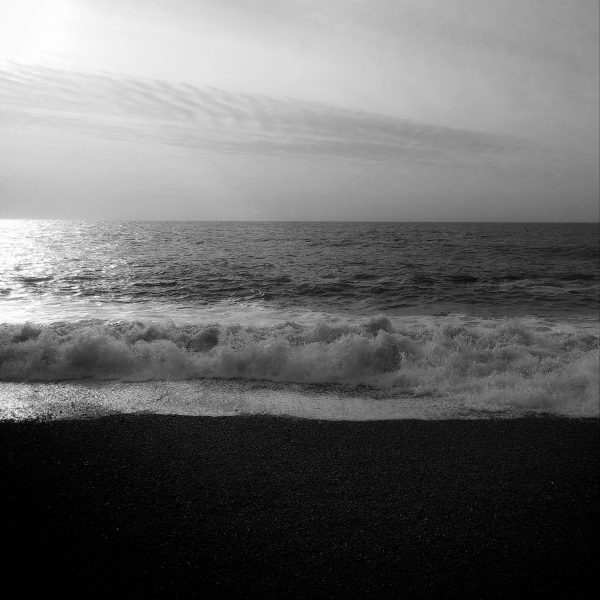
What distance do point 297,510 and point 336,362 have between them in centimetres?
455

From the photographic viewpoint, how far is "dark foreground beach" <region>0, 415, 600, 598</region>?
3.15m

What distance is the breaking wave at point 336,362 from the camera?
734 centimetres

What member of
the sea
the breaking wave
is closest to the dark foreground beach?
the sea

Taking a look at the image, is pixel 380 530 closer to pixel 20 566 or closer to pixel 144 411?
pixel 20 566

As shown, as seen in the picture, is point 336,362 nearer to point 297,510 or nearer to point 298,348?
point 298,348

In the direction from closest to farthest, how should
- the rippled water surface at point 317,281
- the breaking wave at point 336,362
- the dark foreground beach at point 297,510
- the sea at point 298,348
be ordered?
the dark foreground beach at point 297,510, the sea at point 298,348, the breaking wave at point 336,362, the rippled water surface at point 317,281

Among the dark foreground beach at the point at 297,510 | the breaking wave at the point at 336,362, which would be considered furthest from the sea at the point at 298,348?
the dark foreground beach at the point at 297,510

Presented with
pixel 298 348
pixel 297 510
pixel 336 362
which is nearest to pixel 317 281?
pixel 298 348

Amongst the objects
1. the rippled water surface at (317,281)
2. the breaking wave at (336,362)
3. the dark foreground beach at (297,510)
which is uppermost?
the rippled water surface at (317,281)

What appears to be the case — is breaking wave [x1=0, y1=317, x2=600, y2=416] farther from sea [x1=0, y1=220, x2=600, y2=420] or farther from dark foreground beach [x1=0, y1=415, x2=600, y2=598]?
dark foreground beach [x1=0, y1=415, x2=600, y2=598]

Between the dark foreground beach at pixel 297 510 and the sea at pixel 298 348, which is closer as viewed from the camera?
the dark foreground beach at pixel 297 510

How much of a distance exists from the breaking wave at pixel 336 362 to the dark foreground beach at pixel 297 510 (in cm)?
173

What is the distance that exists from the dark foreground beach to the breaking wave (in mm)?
1733

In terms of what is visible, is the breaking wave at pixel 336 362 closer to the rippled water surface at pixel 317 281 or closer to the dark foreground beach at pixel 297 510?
the dark foreground beach at pixel 297 510
